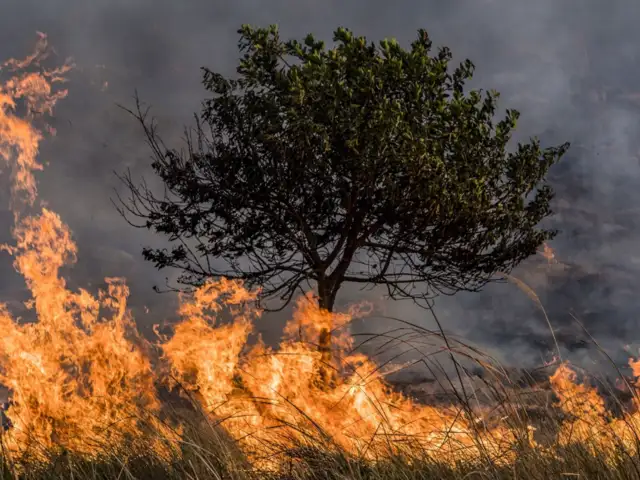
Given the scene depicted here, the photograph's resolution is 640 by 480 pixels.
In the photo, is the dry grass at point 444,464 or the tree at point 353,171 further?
the tree at point 353,171

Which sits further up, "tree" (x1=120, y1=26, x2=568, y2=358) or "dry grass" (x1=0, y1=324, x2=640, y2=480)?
"tree" (x1=120, y1=26, x2=568, y2=358)

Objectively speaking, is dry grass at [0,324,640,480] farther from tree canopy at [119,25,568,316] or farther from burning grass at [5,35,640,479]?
tree canopy at [119,25,568,316]

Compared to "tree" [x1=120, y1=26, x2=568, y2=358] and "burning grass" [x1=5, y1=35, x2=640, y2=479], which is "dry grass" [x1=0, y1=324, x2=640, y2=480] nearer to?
"burning grass" [x1=5, y1=35, x2=640, y2=479]

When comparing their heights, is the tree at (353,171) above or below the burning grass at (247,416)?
above

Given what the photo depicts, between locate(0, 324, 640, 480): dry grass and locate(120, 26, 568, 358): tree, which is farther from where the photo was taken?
locate(120, 26, 568, 358): tree

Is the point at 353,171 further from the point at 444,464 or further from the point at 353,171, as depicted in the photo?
the point at 444,464

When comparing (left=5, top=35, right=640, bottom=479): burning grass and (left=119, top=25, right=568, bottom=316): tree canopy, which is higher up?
(left=119, top=25, right=568, bottom=316): tree canopy

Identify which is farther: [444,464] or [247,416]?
[247,416]

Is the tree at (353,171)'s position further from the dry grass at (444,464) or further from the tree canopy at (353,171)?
the dry grass at (444,464)

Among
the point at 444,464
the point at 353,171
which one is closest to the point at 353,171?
the point at 353,171

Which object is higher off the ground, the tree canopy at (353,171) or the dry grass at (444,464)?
the tree canopy at (353,171)

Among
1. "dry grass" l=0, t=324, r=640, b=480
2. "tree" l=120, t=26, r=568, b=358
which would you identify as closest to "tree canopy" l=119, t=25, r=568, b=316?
"tree" l=120, t=26, r=568, b=358

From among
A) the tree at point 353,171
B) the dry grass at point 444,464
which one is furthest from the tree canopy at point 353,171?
the dry grass at point 444,464

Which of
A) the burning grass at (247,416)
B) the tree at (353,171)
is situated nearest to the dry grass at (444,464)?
the burning grass at (247,416)
